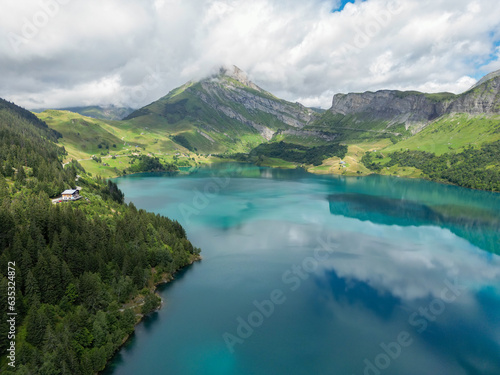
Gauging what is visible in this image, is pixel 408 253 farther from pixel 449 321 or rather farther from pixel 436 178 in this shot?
pixel 436 178

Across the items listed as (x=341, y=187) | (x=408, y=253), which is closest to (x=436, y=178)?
(x=341, y=187)

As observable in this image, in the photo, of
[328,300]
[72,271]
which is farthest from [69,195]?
[328,300]

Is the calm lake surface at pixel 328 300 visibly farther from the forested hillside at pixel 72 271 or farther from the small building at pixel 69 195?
the small building at pixel 69 195

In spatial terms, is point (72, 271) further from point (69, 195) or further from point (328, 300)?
point (328, 300)

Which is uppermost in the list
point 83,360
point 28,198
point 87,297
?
point 28,198

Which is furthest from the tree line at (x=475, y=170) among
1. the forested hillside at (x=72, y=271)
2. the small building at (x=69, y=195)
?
the small building at (x=69, y=195)

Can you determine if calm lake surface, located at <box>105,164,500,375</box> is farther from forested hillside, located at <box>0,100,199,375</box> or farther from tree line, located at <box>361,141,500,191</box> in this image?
tree line, located at <box>361,141,500,191</box>
